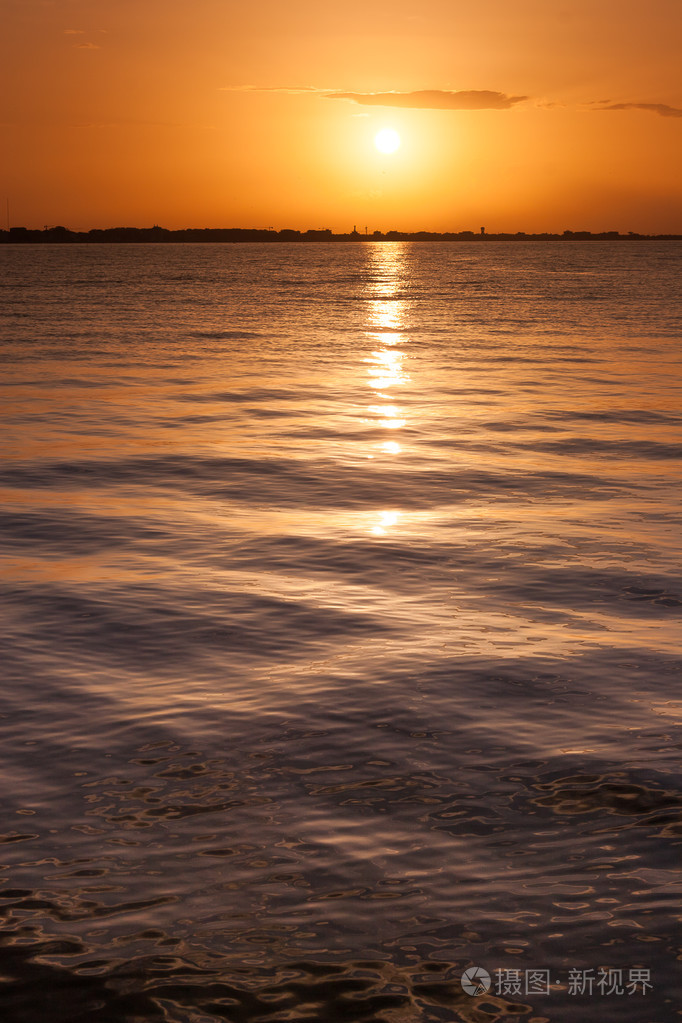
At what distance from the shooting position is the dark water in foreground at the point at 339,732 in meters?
4.73

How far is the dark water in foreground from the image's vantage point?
4.73m

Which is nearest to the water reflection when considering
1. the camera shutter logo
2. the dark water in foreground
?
the dark water in foreground

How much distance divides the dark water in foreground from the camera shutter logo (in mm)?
42

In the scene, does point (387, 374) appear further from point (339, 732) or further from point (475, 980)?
point (475, 980)

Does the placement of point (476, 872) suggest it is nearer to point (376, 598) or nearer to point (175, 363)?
point (376, 598)

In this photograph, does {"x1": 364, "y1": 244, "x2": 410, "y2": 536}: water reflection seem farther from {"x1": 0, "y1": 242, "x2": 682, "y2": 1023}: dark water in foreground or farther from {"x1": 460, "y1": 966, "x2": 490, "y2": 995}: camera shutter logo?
{"x1": 460, "y1": 966, "x2": 490, "y2": 995}: camera shutter logo

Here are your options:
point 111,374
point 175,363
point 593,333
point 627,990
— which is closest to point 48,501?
point 627,990

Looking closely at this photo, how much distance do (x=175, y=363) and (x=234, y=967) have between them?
3411cm

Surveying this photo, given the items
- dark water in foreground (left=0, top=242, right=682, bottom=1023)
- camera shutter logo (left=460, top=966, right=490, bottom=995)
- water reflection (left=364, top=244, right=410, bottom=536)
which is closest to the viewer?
camera shutter logo (left=460, top=966, right=490, bottom=995)

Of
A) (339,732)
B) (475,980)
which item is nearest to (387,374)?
(339,732)

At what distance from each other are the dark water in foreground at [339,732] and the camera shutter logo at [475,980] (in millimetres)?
42

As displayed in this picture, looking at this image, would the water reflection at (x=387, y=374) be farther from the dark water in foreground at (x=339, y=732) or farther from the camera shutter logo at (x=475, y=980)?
the camera shutter logo at (x=475, y=980)

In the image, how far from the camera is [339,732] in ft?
23.9

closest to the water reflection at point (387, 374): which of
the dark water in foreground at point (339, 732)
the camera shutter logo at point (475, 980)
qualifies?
the dark water in foreground at point (339, 732)
